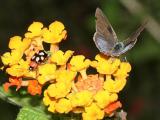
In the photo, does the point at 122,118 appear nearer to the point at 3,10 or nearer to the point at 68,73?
the point at 68,73

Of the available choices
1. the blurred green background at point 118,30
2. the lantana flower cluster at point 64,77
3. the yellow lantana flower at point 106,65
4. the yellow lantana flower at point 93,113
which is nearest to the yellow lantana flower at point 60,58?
the lantana flower cluster at point 64,77

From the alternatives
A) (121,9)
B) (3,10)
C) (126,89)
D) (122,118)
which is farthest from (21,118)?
(3,10)

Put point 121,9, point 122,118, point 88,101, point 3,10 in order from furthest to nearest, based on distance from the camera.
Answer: point 3,10
point 121,9
point 122,118
point 88,101

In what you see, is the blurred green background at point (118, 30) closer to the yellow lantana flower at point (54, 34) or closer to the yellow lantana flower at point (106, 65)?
the yellow lantana flower at point (54, 34)

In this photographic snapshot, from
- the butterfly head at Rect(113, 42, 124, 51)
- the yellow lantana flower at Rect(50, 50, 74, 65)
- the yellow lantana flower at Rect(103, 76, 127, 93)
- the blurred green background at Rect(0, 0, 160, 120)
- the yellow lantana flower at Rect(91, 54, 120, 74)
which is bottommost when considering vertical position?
the yellow lantana flower at Rect(103, 76, 127, 93)

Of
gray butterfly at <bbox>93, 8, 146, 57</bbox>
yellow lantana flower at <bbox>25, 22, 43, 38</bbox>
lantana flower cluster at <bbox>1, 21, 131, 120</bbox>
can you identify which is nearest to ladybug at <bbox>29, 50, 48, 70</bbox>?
lantana flower cluster at <bbox>1, 21, 131, 120</bbox>

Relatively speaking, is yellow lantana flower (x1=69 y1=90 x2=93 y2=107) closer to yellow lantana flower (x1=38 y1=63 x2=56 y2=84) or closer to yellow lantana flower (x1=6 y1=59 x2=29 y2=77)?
yellow lantana flower (x1=38 y1=63 x2=56 y2=84)
